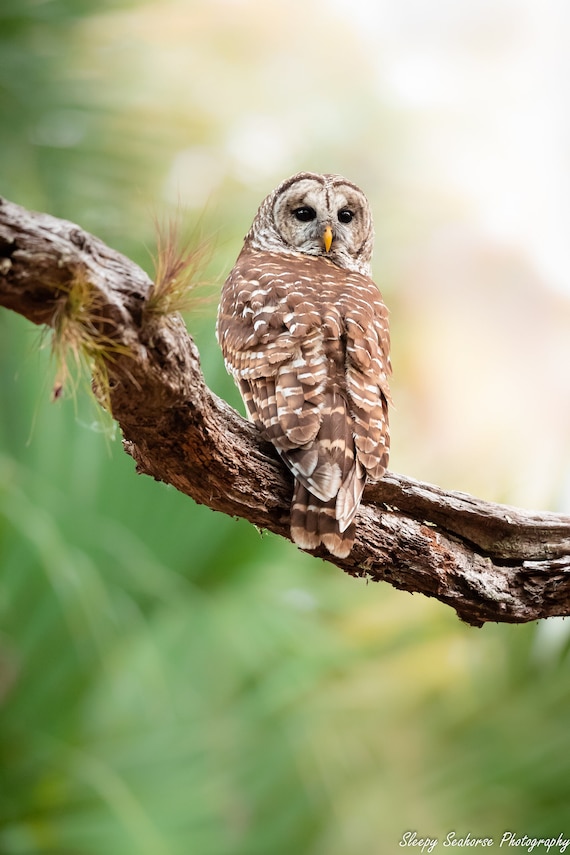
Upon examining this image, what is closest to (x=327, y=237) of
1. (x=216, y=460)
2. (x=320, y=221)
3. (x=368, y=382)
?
(x=320, y=221)

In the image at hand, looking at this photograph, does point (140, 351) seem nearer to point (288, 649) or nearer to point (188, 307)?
point (188, 307)

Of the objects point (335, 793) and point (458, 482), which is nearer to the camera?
point (335, 793)

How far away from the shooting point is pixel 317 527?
1.73m

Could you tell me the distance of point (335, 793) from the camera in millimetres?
3838

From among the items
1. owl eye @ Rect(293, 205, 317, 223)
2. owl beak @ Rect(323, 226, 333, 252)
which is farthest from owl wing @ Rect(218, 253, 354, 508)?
owl eye @ Rect(293, 205, 317, 223)

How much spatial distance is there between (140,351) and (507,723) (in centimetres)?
285

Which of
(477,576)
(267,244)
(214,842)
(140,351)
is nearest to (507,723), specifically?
(214,842)

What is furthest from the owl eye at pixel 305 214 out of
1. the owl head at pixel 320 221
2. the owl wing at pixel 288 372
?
the owl wing at pixel 288 372

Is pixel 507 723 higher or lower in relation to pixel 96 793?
higher

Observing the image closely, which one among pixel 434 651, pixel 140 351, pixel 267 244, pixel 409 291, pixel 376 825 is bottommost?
pixel 376 825

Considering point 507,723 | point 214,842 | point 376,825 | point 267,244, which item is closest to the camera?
point 267,244

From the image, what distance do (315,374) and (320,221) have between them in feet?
3.35

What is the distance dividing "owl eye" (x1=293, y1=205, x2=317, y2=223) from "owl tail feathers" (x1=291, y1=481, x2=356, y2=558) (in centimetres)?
134

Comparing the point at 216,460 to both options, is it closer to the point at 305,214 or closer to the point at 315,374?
the point at 315,374
